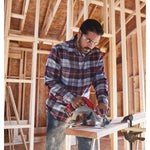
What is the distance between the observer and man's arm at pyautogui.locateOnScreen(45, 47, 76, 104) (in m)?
1.31

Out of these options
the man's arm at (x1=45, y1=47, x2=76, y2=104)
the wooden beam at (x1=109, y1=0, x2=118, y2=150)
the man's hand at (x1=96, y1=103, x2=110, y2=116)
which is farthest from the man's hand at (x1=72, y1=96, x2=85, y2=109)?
the wooden beam at (x1=109, y1=0, x2=118, y2=150)

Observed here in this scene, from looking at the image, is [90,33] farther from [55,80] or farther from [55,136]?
[55,136]

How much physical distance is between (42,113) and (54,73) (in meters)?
4.54

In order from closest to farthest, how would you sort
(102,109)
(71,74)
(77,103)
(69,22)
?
(77,103) → (102,109) → (71,74) → (69,22)

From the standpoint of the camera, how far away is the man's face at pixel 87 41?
4.59 feet

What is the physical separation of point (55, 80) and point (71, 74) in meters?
0.16

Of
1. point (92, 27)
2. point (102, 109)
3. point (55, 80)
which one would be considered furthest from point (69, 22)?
point (102, 109)

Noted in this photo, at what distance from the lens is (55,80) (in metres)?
1.41

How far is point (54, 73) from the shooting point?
1.43 m

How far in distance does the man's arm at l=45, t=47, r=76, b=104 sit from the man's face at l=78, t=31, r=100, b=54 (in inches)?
8.7

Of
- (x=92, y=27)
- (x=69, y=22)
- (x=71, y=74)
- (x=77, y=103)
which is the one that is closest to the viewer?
(x=77, y=103)

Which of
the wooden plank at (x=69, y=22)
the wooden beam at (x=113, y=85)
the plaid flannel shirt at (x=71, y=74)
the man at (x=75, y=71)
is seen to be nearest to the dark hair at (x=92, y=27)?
the man at (x=75, y=71)

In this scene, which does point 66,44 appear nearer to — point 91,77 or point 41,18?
point 91,77
